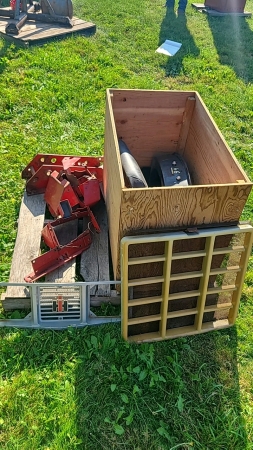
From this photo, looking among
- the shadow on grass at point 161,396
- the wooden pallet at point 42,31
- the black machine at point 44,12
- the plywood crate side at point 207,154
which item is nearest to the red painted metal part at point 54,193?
the plywood crate side at point 207,154

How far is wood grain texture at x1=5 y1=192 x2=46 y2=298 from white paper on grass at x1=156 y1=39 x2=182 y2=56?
16.5 feet

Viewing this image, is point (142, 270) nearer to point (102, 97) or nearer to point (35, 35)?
point (102, 97)

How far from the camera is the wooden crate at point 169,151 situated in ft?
8.08

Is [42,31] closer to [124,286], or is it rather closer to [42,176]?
[42,176]

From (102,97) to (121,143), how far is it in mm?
2721

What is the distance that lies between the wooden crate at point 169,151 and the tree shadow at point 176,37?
3.62 m

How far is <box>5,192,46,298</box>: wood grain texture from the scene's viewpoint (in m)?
3.04

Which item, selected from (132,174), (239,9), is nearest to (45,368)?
(132,174)

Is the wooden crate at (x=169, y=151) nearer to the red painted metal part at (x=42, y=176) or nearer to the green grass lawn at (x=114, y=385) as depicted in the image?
the red painted metal part at (x=42, y=176)

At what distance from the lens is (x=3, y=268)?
10.7 feet

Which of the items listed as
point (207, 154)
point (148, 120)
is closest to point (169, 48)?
point (148, 120)

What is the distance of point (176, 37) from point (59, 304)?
7100 mm

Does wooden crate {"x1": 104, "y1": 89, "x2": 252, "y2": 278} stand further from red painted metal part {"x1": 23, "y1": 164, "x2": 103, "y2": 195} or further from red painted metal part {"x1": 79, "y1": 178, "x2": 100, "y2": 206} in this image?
red painted metal part {"x1": 23, "y1": 164, "x2": 103, "y2": 195}

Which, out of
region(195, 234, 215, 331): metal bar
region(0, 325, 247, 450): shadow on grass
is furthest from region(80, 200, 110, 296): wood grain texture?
region(195, 234, 215, 331): metal bar
